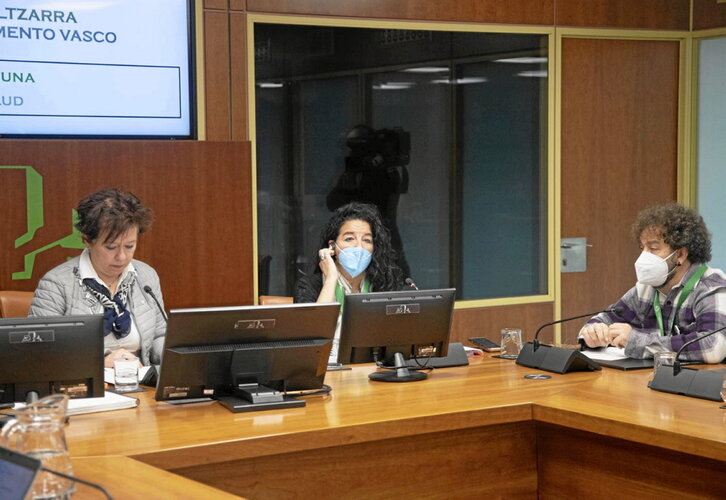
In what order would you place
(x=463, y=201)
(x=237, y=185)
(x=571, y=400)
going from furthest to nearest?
(x=463, y=201) → (x=237, y=185) → (x=571, y=400)

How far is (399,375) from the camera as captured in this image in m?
3.67

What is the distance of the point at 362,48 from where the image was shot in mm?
5820

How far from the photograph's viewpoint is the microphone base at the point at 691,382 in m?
3.25

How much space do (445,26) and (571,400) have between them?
325 centimetres

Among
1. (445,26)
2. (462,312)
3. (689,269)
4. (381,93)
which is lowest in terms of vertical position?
(462,312)

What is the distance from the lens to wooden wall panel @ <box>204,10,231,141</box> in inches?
209

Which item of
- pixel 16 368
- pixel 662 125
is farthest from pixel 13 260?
pixel 662 125

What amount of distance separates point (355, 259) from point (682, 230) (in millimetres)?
1335

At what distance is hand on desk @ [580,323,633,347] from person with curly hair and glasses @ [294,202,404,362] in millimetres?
845

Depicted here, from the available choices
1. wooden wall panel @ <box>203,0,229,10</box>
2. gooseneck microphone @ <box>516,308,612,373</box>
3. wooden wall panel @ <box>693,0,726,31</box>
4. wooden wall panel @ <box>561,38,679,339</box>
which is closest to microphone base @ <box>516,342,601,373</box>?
gooseneck microphone @ <box>516,308,612,373</box>

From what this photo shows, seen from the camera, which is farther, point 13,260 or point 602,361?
point 13,260

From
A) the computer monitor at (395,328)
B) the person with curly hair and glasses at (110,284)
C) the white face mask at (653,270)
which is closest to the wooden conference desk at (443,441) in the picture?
the computer monitor at (395,328)

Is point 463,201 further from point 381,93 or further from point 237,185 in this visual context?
point 237,185

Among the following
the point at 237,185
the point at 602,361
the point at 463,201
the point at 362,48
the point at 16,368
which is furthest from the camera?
the point at 463,201
